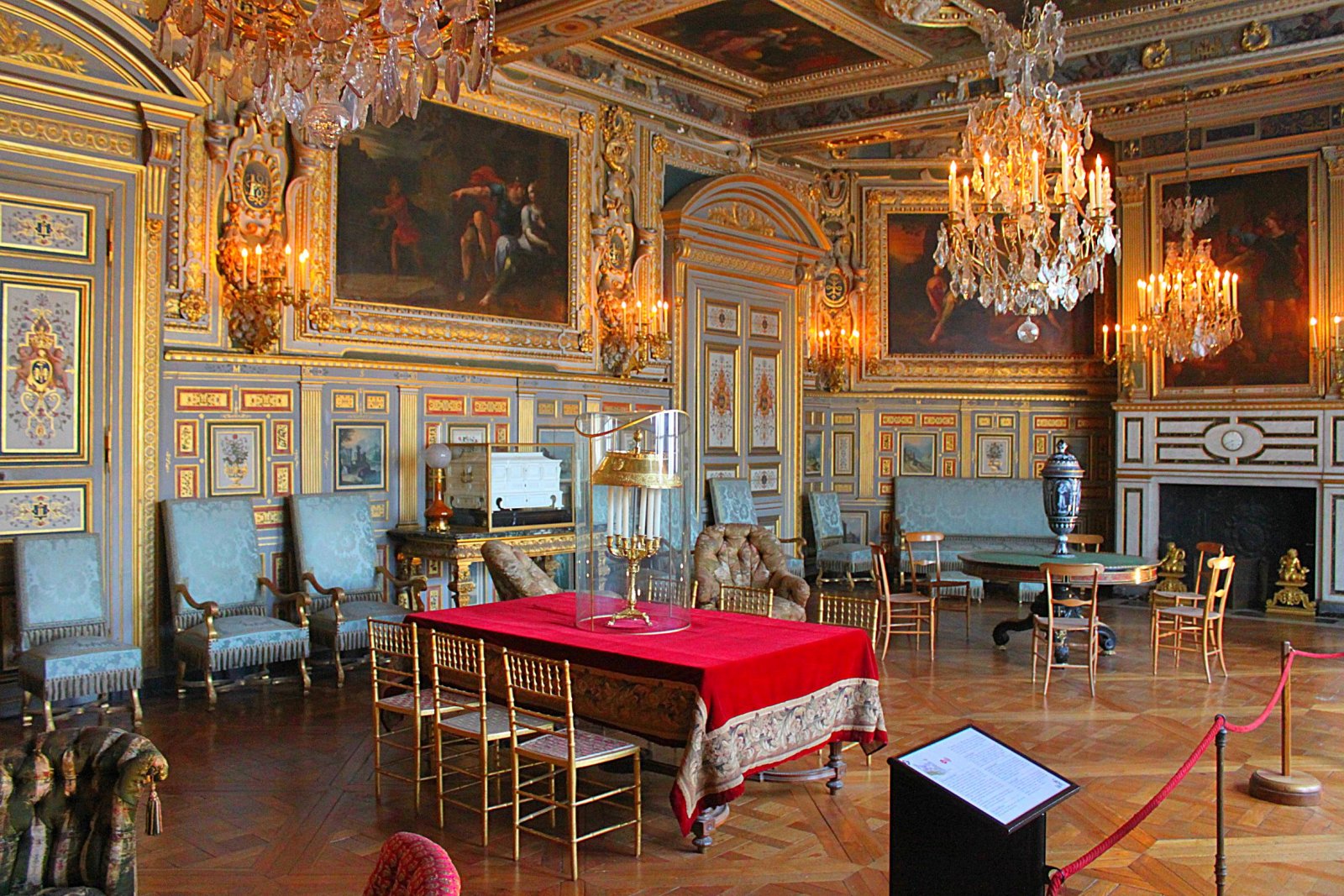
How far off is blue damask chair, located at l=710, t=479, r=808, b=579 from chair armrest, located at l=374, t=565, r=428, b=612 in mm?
3569

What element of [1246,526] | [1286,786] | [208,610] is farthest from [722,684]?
[1246,526]

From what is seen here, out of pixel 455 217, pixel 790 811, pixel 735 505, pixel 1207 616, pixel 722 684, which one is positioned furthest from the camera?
pixel 735 505

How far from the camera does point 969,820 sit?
2.69 m

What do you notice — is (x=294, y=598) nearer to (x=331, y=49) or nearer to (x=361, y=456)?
(x=361, y=456)

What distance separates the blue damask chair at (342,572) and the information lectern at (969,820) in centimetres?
488

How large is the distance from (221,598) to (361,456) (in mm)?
1436

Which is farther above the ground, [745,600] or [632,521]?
[632,521]

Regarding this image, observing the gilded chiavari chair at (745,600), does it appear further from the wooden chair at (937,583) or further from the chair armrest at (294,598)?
the chair armrest at (294,598)

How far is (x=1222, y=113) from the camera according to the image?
1069 cm

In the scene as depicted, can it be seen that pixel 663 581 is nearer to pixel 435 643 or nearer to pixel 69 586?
pixel 435 643

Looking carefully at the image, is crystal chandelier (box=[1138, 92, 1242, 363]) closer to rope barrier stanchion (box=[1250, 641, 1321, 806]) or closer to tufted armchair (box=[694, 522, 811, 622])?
tufted armchair (box=[694, 522, 811, 622])

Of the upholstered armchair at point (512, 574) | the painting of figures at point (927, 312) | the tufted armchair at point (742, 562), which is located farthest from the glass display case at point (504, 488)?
the painting of figures at point (927, 312)

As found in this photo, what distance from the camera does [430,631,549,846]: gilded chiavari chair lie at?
4449 mm

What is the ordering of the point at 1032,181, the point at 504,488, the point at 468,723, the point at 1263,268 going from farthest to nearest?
the point at 1263,268, the point at 504,488, the point at 1032,181, the point at 468,723
